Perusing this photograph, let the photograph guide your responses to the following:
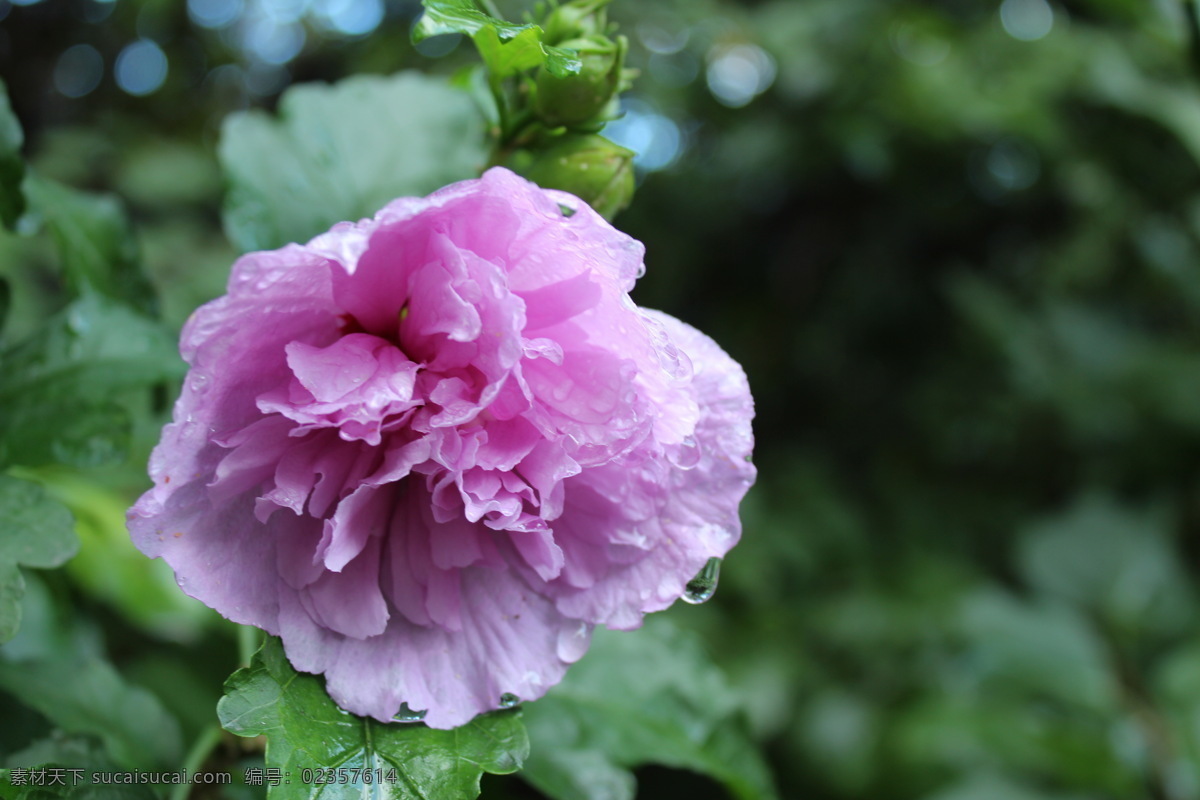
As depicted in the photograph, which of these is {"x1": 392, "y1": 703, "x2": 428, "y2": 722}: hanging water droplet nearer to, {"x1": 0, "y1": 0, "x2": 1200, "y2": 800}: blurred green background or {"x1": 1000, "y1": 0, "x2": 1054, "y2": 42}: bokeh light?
{"x1": 0, "y1": 0, "x2": 1200, "y2": 800}: blurred green background

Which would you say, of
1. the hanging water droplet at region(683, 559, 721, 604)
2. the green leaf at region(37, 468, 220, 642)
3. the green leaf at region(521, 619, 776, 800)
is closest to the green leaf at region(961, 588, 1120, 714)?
the green leaf at region(521, 619, 776, 800)

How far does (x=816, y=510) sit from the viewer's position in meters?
2.25

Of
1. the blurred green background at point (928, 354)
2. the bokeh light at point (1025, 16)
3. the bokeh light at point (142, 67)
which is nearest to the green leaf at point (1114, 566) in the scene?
the blurred green background at point (928, 354)

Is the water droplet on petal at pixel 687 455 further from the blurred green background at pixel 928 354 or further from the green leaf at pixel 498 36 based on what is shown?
the blurred green background at pixel 928 354

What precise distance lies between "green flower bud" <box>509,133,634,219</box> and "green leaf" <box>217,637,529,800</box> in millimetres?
411

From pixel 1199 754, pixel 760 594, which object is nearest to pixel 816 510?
pixel 760 594

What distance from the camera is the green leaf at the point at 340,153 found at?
91 centimetres

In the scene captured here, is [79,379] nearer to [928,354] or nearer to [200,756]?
[200,756]

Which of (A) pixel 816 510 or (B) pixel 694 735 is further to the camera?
(A) pixel 816 510

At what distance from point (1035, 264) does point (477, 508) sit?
2.37 m

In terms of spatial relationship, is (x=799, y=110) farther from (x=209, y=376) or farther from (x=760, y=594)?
(x=209, y=376)

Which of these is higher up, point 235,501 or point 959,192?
point 235,501

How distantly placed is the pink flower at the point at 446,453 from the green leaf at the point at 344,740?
0.6 inches

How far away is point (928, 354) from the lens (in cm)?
258
